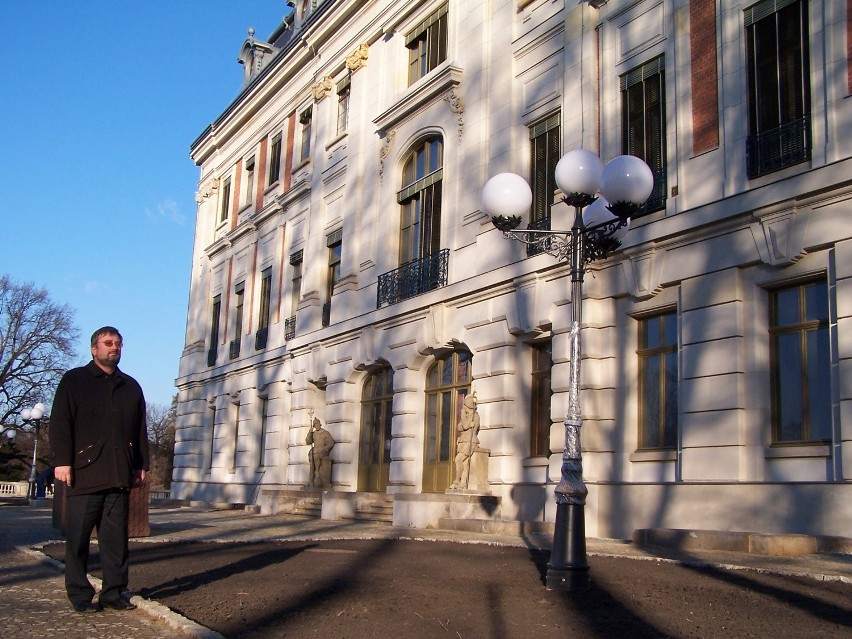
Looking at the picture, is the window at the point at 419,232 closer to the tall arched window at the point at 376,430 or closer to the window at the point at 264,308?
the tall arched window at the point at 376,430

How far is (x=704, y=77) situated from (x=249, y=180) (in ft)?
78.1

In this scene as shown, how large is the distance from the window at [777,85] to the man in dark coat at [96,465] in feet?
33.1

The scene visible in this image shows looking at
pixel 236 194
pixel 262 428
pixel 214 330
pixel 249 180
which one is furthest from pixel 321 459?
pixel 236 194

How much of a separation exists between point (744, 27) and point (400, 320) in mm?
10602

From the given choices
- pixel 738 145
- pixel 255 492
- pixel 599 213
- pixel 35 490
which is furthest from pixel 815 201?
pixel 35 490

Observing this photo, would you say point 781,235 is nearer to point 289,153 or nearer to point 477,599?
point 477,599

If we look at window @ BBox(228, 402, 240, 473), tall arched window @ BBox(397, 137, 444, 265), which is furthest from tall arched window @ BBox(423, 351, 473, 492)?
window @ BBox(228, 402, 240, 473)

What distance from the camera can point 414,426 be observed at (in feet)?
72.0

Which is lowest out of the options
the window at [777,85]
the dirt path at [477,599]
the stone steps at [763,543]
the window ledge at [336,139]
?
the dirt path at [477,599]

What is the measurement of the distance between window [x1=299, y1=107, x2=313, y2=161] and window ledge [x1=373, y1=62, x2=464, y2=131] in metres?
6.34

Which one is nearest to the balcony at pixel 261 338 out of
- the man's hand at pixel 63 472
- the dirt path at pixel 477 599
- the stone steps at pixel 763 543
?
the stone steps at pixel 763 543

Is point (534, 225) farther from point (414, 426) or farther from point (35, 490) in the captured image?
point (35, 490)

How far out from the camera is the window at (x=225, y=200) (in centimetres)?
3829

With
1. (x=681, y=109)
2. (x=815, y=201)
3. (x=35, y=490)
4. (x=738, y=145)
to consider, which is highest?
(x=681, y=109)
